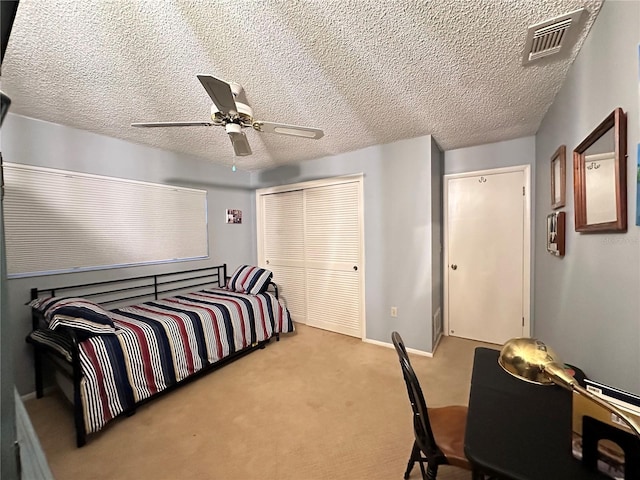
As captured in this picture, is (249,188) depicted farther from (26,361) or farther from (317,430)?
(317,430)

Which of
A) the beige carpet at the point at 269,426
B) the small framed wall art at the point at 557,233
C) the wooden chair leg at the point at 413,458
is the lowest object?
the beige carpet at the point at 269,426

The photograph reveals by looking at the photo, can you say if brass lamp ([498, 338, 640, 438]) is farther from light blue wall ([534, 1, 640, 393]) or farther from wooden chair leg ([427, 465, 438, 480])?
wooden chair leg ([427, 465, 438, 480])

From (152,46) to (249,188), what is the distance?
2897 millimetres

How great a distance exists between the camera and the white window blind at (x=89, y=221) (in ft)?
7.50

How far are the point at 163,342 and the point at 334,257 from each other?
7.01ft

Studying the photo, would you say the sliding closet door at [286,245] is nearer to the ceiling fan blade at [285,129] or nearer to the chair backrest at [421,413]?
the ceiling fan blade at [285,129]

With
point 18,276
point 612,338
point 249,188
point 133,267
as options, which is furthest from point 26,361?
point 612,338

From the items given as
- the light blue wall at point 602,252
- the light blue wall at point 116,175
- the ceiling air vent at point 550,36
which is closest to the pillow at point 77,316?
the light blue wall at point 116,175

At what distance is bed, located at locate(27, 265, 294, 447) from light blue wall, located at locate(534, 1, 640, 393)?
2.69 metres

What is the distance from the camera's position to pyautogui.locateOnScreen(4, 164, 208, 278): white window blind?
2287 millimetres

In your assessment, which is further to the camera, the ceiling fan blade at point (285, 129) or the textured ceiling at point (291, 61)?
the ceiling fan blade at point (285, 129)

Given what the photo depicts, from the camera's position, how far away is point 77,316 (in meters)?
1.89

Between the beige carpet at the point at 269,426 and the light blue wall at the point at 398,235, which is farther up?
the light blue wall at the point at 398,235

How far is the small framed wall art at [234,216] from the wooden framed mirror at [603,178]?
12.3ft
